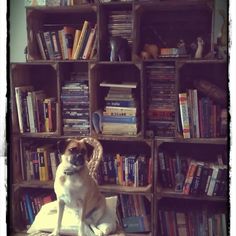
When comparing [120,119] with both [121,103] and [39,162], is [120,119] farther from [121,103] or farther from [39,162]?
[39,162]

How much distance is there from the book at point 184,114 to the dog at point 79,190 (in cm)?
49

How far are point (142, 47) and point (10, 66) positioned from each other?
67 cm

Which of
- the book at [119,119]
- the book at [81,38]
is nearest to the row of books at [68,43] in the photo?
the book at [81,38]

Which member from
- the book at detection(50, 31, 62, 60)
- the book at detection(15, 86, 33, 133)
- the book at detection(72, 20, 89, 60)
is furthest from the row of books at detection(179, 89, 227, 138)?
the book at detection(15, 86, 33, 133)

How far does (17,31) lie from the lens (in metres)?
2.11

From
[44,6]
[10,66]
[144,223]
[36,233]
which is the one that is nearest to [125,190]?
[144,223]

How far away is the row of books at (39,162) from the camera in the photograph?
2199mm

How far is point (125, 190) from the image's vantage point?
212 cm

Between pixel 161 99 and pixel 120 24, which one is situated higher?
pixel 120 24

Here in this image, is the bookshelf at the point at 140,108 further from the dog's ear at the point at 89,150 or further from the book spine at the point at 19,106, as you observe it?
the dog's ear at the point at 89,150

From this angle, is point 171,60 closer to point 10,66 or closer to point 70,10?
point 70,10

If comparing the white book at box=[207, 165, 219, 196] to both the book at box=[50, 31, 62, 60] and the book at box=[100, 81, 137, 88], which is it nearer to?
the book at box=[100, 81, 137, 88]

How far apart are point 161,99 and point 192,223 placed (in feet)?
2.08

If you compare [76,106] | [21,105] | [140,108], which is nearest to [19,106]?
[21,105]
